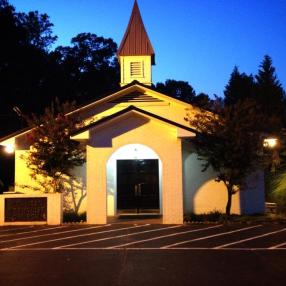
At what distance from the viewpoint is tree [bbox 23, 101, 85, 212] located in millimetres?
18109

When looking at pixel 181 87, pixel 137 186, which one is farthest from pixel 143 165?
pixel 181 87

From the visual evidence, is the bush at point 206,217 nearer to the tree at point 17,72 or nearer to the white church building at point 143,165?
the white church building at point 143,165

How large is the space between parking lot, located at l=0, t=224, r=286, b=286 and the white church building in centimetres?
170

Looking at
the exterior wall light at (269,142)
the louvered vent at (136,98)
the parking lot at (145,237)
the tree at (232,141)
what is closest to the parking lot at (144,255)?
the parking lot at (145,237)

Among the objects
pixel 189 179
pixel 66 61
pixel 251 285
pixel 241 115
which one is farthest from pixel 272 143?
pixel 66 61

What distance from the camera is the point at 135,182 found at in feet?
68.0

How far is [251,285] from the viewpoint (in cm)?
795

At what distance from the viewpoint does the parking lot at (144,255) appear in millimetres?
8578

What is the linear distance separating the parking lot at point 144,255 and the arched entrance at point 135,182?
4393mm

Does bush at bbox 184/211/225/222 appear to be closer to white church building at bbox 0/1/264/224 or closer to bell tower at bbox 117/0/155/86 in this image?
white church building at bbox 0/1/264/224

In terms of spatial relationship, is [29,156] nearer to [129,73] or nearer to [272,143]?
[129,73]

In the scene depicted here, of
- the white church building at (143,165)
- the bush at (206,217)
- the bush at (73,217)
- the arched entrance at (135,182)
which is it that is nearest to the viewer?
the white church building at (143,165)

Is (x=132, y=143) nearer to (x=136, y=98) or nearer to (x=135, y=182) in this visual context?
(x=135, y=182)

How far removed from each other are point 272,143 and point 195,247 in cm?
796
